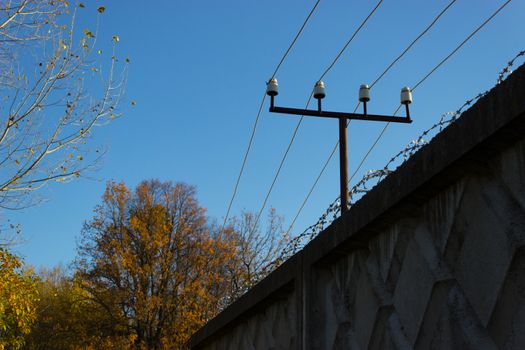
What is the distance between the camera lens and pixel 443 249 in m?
2.76

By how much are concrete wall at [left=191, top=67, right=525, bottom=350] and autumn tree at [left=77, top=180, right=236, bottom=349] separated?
23.8 meters

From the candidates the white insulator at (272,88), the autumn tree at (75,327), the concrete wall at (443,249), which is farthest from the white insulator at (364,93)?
the autumn tree at (75,327)

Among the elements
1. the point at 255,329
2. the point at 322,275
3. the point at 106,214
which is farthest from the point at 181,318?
the point at 322,275

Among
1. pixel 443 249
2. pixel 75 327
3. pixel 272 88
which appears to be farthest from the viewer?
pixel 75 327

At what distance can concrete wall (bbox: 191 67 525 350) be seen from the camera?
2404 mm

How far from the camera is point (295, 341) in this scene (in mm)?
4418

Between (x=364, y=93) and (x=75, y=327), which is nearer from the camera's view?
(x=364, y=93)

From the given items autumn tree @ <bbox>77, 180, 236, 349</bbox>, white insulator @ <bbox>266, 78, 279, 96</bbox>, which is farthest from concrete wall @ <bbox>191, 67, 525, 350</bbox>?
autumn tree @ <bbox>77, 180, 236, 349</bbox>

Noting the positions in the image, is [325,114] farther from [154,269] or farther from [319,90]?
[154,269]

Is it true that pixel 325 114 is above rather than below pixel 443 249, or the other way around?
above

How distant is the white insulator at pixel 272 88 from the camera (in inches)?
498

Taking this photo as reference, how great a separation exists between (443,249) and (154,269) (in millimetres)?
27232

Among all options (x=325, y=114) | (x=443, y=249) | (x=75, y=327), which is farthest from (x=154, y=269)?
(x=443, y=249)

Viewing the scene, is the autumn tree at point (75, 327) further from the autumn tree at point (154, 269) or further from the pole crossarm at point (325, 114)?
the pole crossarm at point (325, 114)
